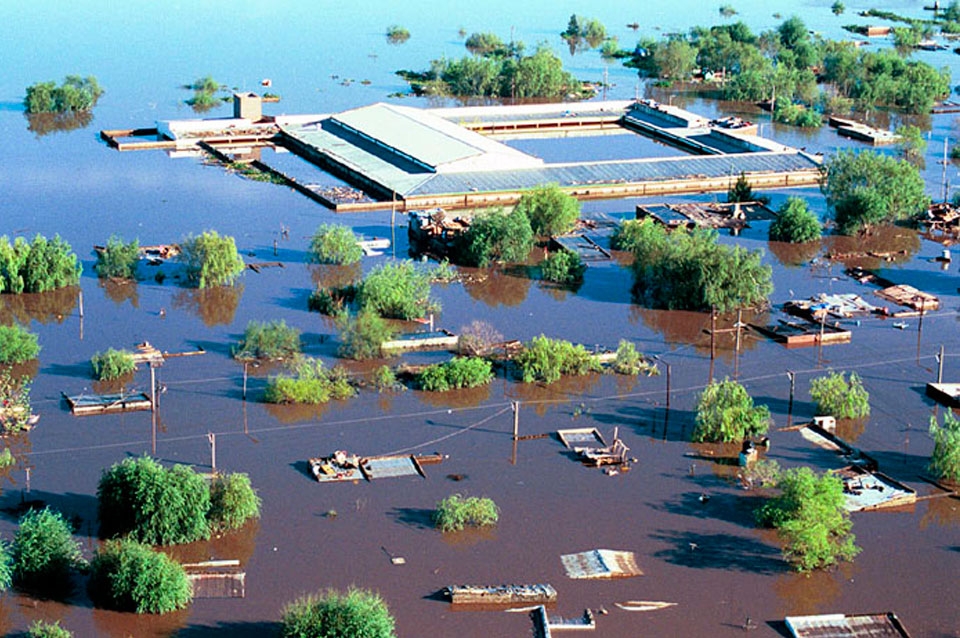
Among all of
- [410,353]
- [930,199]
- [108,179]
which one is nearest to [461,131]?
[108,179]

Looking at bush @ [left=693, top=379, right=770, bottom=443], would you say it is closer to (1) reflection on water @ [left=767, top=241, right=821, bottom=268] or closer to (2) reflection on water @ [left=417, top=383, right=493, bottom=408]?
(2) reflection on water @ [left=417, top=383, right=493, bottom=408]

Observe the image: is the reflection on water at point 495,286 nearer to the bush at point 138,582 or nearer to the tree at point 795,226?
the tree at point 795,226

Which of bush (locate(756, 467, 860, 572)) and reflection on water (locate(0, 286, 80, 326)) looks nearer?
bush (locate(756, 467, 860, 572))

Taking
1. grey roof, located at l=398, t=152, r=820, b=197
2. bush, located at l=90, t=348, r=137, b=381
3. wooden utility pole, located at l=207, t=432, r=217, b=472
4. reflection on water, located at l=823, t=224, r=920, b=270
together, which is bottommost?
wooden utility pole, located at l=207, t=432, r=217, b=472

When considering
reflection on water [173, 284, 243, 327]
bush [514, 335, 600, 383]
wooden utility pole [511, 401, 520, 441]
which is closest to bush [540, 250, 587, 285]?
bush [514, 335, 600, 383]

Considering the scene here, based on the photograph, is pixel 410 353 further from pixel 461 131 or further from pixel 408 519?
pixel 461 131

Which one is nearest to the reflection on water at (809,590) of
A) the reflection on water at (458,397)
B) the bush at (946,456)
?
the bush at (946,456)
